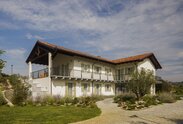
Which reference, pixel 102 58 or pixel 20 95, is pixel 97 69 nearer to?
pixel 102 58

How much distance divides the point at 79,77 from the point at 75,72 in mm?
920

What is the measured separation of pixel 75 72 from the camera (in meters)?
29.0

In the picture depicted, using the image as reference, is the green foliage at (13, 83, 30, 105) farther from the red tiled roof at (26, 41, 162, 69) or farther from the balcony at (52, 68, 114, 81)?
the red tiled roof at (26, 41, 162, 69)

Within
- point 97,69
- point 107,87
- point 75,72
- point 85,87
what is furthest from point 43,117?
point 107,87

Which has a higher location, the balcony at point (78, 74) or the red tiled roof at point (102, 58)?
the red tiled roof at point (102, 58)

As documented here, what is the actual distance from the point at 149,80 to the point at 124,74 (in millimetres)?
12615

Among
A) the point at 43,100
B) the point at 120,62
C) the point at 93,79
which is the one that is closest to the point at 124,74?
the point at 120,62

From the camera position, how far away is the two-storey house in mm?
26869

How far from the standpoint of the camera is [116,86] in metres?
36.8

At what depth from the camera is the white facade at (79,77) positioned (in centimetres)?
2667

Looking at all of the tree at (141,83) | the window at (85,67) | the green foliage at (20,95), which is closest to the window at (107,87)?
the window at (85,67)

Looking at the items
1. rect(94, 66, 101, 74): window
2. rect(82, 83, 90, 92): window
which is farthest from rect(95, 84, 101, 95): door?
rect(94, 66, 101, 74): window

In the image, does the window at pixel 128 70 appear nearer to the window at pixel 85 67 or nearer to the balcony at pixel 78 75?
the balcony at pixel 78 75

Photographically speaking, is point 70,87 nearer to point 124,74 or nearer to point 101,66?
point 101,66
